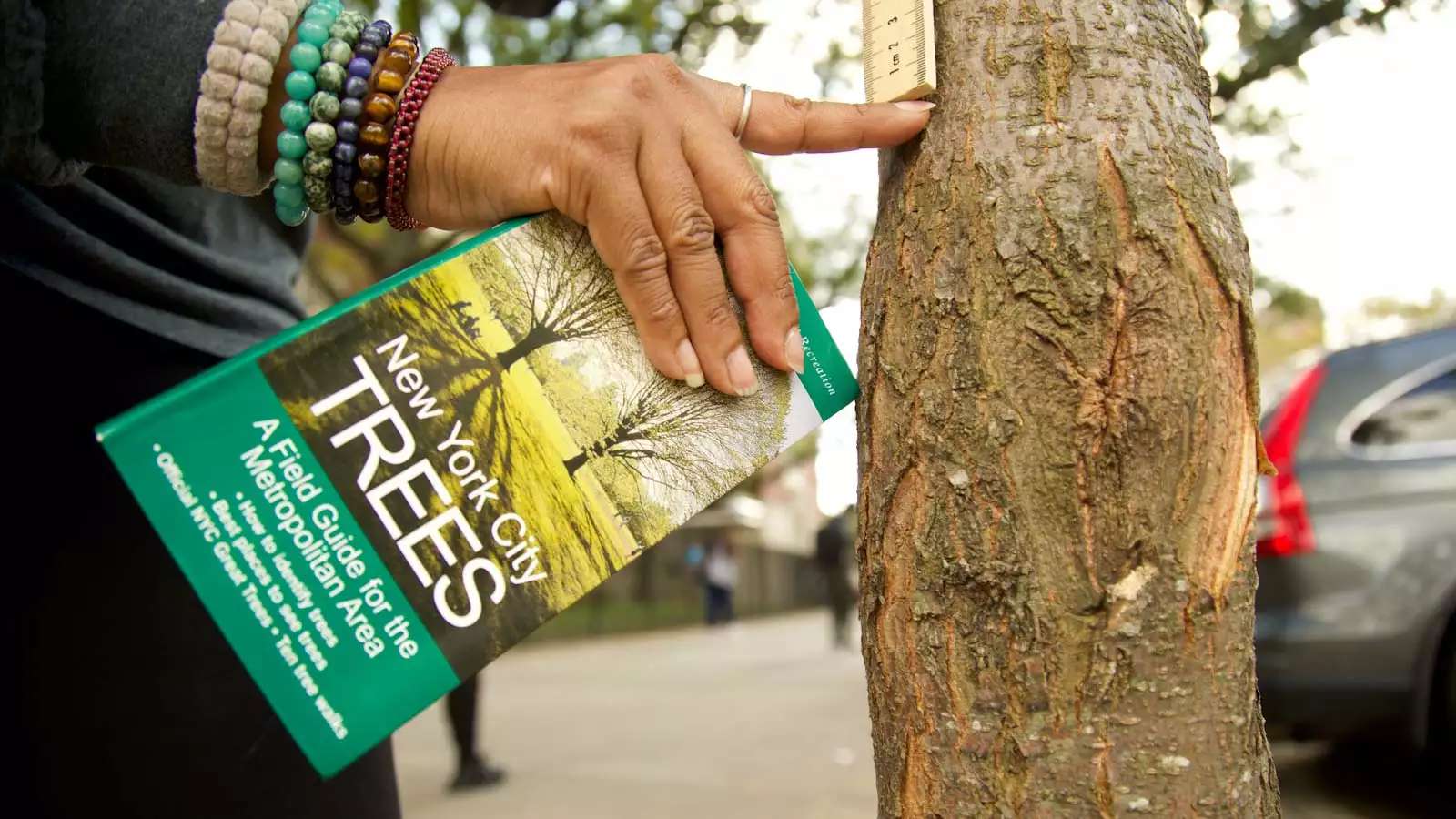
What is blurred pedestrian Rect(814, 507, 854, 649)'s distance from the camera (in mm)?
13594

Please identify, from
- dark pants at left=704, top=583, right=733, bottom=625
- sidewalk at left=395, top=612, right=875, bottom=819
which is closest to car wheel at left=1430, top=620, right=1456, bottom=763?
sidewalk at left=395, top=612, right=875, bottom=819

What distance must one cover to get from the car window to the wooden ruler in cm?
335

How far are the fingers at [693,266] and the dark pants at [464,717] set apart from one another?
4.09m

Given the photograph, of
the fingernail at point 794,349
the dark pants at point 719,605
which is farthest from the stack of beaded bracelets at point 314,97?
the dark pants at point 719,605

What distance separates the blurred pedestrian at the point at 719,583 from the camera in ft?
62.5

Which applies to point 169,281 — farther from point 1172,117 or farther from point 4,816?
point 1172,117

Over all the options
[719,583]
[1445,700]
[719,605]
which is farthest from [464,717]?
[719,605]

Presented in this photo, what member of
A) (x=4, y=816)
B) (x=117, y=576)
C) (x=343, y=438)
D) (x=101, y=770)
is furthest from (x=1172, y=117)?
(x=4, y=816)

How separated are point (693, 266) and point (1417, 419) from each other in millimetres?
3772

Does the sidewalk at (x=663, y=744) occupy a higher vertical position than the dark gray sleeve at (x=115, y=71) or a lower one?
lower

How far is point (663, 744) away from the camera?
6312 mm

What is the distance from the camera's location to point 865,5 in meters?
1.34

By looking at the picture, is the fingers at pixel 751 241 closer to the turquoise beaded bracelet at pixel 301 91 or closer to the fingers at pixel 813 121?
the fingers at pixel 813 121

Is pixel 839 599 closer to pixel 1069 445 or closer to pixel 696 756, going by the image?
pixel 696 756
